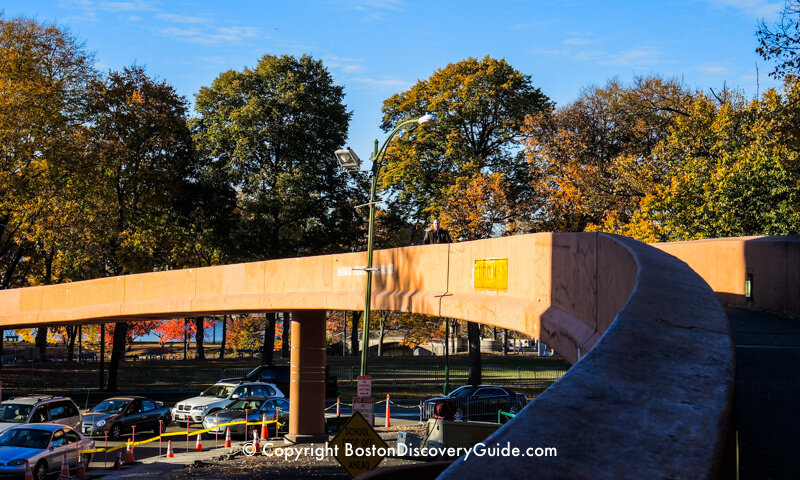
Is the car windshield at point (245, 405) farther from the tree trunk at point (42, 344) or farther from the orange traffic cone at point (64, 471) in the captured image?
the tree trunk at point (42, 344)

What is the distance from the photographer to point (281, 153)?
42.6 metres

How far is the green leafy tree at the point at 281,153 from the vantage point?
41156 mm

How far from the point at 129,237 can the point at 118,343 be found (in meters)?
5.48

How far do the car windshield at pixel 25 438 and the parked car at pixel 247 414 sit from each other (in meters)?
7.27

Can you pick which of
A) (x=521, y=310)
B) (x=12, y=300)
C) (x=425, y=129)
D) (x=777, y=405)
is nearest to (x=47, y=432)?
(x=12, y=300)

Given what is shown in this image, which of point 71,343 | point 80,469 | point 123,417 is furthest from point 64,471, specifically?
point 71,343

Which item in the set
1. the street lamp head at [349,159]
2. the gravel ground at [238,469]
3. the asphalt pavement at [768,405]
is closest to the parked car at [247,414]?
the gravel ground at [238,469]

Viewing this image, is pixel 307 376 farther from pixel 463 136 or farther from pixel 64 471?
pixel 463 136

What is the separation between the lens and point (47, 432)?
1858 cm

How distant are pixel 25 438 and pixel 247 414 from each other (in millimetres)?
8549

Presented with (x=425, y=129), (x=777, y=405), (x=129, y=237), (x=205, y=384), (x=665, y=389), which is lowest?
(x=205, y=384)

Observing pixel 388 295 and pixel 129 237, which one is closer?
pixel 388 295

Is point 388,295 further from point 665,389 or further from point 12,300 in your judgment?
point 12,300

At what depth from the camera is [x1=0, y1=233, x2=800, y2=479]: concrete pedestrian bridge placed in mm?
1933
